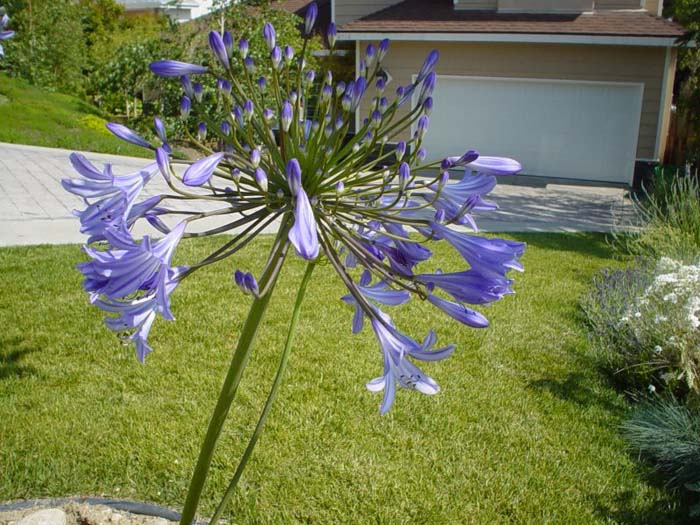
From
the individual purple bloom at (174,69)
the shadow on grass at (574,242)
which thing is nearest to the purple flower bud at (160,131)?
the individual purple bloom at (174,69)

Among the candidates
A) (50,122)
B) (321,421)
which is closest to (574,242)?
(321,421)

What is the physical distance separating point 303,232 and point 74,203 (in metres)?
10.0

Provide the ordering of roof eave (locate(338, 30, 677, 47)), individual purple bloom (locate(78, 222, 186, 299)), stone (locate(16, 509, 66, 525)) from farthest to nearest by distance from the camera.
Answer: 1. roof eave (locate(338, 30, 677, 47))
2. stone (locate(16, 509, 66, 525))
3. individual purple bloom (locate(78, 222, 186, 299))

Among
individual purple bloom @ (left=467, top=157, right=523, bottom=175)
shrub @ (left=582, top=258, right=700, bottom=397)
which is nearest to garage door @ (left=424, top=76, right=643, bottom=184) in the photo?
shrub @ (left=582, top=258, right=700, bottom=397)

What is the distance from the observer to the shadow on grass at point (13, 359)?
4.93 metres

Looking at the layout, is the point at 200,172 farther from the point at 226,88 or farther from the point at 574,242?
the point at 574,242

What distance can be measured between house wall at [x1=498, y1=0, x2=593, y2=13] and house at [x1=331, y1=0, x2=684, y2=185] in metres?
0.03

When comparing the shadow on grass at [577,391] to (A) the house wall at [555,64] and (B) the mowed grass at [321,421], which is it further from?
(A) the house wall at [555,64]

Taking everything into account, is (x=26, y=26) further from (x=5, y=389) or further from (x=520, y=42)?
(x=5, y=389)

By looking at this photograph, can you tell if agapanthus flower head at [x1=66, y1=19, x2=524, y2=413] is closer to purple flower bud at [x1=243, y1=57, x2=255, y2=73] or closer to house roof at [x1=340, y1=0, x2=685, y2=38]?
purple flower bud at [x1=243, y1=57, x2=255, y2=73]

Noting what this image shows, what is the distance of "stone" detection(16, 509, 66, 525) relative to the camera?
300 centimetres

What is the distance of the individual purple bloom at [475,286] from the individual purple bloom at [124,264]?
0.65 metres

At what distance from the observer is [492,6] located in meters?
19.0

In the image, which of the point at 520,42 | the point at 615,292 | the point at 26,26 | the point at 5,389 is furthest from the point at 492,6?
the point at 5,389
